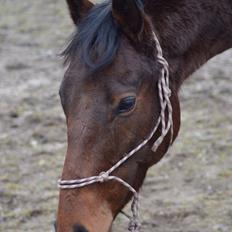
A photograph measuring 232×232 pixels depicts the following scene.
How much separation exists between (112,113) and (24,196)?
2254 mm

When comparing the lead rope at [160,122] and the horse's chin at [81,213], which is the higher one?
the lead rope at [160,122]

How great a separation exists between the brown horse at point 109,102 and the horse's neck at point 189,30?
0.03 ft

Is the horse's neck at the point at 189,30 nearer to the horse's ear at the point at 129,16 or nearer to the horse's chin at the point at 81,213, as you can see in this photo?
the horse's ear at the point at 129,16

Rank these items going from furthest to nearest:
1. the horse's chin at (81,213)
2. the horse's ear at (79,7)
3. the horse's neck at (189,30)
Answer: the horse's ear at (79,7) < the horse's neck at (189,30) < the horse's chin at (81,213)

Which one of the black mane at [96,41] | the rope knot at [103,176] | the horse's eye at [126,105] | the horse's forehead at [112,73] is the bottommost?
the rope knot at [103,176]

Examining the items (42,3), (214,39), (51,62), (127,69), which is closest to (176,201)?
(214,39)

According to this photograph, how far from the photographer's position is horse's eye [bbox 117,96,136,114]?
9.36ft

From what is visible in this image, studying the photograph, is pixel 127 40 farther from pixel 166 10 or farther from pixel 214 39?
pixel 214 39

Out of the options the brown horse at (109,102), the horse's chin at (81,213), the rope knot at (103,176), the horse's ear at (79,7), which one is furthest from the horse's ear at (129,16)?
the horse's chin at (81,213)

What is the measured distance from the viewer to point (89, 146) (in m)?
2.81

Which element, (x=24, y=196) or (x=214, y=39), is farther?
(x=24, y=196)

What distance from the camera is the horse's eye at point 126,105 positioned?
285 cm

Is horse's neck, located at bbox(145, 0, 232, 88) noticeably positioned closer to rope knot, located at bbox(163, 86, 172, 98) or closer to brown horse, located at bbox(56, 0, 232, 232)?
brown horse, located at bbox(56, 0, 232, 232)

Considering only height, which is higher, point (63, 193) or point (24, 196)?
point (63, 193)
